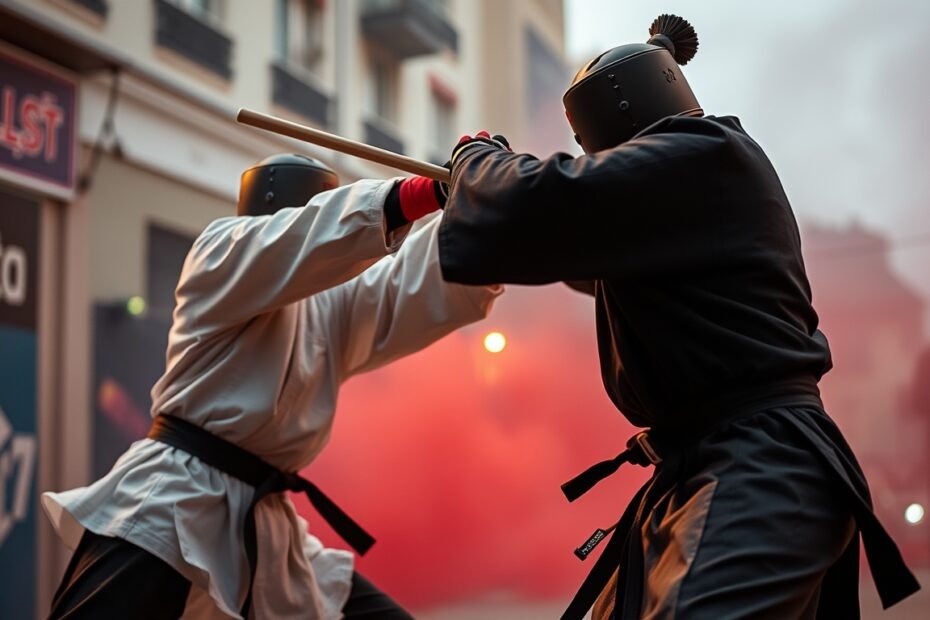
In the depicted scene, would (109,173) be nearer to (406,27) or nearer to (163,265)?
(163,265)

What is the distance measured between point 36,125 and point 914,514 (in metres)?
3.63

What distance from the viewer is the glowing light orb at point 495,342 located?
3617mm

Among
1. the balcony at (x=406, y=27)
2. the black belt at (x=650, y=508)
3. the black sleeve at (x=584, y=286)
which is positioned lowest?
the black belt at (x=650, y=508)

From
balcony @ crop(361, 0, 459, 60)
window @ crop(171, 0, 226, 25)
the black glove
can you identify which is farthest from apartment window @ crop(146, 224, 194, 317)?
the black glove

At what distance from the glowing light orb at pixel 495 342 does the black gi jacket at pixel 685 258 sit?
2001 millimetres

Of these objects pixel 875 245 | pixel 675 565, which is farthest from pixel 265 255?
pixel 875 245

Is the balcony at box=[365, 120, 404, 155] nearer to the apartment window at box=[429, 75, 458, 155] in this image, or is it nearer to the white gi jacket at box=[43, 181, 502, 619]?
the apartment window at box=[429, 75, 458, 155]

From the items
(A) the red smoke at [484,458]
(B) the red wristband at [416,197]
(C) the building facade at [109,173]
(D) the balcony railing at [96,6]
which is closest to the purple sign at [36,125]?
(C) the building facade at [109,173]

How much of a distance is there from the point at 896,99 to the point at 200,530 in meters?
2.02

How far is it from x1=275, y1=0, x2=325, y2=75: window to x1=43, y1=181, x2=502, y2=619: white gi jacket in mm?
4588

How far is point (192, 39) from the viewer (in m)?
5.73

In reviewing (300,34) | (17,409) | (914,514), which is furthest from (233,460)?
(300,34)

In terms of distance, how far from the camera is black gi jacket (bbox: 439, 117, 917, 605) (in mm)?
1540

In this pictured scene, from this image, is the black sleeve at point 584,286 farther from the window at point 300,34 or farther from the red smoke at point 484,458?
the window at point 300,34
